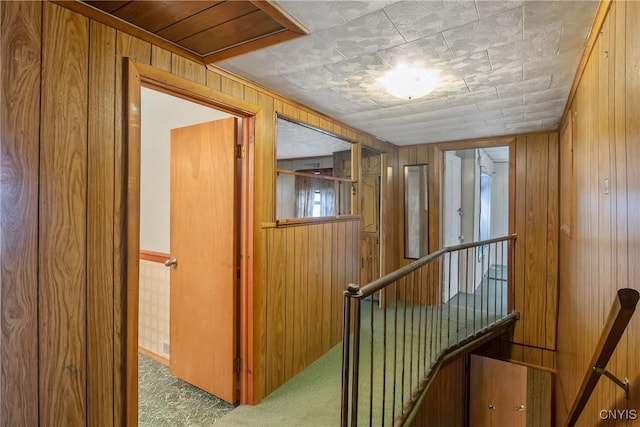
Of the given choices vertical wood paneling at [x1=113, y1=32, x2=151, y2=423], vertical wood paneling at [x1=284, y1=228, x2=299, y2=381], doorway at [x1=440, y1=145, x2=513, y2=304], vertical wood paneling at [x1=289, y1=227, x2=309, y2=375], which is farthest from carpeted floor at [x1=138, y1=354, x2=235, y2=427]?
doorway at [x1=440, y1=145, x2=513, y2=304]

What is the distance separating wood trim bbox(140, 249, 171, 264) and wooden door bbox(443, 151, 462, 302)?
11.0ft

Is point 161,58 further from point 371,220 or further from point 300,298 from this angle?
point 371,220

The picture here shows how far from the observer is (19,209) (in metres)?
1.17

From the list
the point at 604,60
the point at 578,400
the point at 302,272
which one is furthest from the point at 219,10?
the point at 578,400

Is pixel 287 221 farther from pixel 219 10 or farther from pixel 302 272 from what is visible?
pixel 219 10

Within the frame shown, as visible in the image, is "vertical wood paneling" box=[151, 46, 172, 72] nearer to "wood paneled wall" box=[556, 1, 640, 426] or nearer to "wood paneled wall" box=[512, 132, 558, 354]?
"wood paneled wall" box=[556, 1, 640, 426]

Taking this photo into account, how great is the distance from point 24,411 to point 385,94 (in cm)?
256

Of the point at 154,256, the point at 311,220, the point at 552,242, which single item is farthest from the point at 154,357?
the point at 552,242

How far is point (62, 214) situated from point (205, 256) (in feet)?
3.76


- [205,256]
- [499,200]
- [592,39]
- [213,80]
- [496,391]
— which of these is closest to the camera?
[592,39]

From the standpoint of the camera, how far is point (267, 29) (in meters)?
1.53

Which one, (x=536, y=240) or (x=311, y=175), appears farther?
(x=536, y=240)

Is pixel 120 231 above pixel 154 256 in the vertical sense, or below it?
above

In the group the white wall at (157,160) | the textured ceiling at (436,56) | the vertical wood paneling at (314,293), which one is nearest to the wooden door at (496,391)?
the vertical wood paneling at (314,293)
